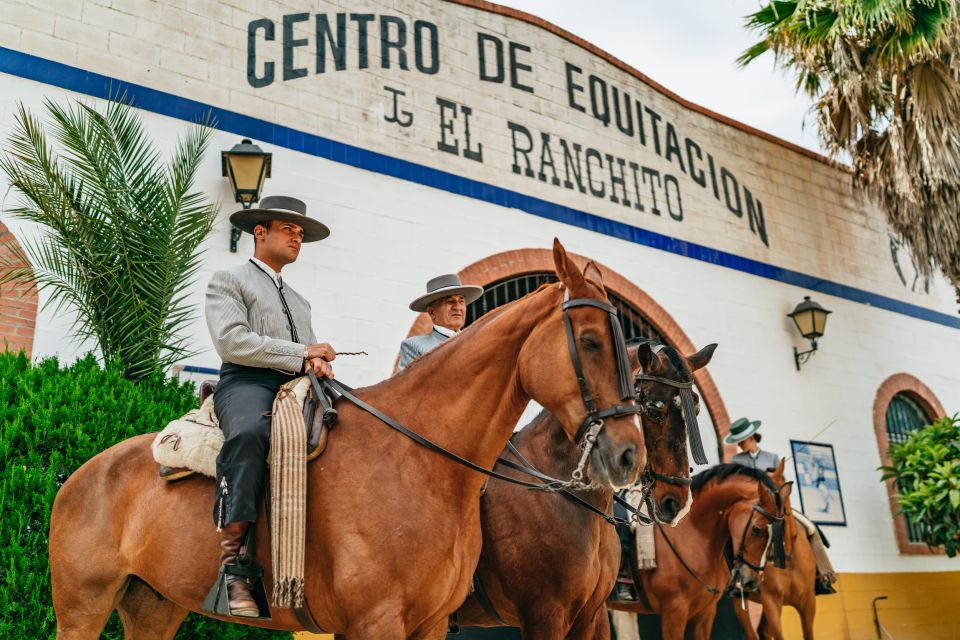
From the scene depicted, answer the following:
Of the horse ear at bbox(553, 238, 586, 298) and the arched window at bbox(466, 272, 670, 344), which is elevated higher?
the arched window at bbox(466, 272, 670, 344)

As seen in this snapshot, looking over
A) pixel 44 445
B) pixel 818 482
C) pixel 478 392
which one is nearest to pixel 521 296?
pixel 818 482

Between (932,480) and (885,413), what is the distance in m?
2.28

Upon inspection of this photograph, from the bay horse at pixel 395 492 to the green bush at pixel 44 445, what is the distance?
0.92m

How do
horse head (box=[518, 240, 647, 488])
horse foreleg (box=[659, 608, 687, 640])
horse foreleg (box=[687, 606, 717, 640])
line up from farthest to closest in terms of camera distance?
horse foreleg (box=[687, 606, 717, 640]), horse foreleg (box=[659, 608, 687, 640]), horse head (box=[518, 240, 647, 488])

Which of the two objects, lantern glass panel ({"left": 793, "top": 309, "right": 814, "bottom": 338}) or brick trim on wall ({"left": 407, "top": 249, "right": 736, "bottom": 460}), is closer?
brick trim on wall ({"left": 407, "top": 249, "right": 736, "bottom": 460})

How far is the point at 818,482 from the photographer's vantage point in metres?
12.6

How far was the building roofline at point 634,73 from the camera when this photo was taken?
1109 cm

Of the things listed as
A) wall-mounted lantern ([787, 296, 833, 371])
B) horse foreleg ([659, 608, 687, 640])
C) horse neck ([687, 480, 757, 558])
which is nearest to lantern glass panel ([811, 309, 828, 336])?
wall-mounted lantern ([787, 296, 833, 371])

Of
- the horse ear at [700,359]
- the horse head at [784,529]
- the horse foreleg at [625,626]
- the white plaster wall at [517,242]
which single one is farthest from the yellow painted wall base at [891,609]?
the horse ear at [700,359]

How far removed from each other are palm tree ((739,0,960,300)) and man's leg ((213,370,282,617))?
11.5 m

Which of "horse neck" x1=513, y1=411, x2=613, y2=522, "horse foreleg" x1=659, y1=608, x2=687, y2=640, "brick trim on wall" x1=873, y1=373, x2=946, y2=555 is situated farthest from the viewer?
"brick trim on wall" x1=873, y1=373, x2=946, y2=555

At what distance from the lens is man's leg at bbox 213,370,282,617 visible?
11.3 ft

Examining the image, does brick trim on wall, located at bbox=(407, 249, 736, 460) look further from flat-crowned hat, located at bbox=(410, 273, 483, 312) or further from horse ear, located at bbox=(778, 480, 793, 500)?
flat-crowned hat, located at bbox=(410, 273, 483, 312)

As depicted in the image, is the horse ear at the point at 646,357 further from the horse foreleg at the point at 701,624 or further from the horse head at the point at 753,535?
the horse foreleg at the point at 701,624
